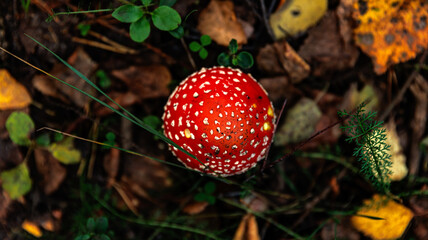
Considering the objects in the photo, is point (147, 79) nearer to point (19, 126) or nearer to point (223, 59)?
point (223, 59)

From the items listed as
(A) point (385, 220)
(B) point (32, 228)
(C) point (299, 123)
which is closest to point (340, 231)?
(A) point (385, 220)

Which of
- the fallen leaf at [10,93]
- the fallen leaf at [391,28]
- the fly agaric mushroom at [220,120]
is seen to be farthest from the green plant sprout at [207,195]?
the fallen leaf at [391,28]

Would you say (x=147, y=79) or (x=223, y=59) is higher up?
(x=223, y=59)

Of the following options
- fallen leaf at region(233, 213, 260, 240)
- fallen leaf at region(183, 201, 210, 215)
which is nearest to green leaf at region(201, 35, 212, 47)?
fallen leaf at region(183, 201, 210, 215)

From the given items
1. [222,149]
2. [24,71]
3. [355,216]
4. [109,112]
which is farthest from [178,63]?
[355,216]

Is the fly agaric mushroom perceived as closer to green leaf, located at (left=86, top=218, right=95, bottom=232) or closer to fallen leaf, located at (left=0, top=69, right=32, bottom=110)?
green leaf, located at (left=86, top=218, right=95, bottom=232)

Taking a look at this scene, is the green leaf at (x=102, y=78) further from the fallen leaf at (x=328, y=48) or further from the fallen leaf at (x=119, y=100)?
the fallen leaf at (x=328, y=48)
